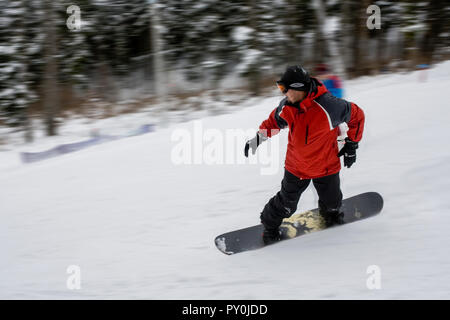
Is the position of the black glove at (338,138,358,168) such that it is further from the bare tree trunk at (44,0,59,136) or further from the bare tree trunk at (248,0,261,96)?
the bare tree trunk at (248,0,261,96)

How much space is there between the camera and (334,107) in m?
2.96

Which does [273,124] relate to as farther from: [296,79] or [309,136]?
[296,79]

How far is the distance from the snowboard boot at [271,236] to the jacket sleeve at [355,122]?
1002mm

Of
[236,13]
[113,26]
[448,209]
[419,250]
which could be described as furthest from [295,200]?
[113,26]

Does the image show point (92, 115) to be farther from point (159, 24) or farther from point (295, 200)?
point (295, 200)

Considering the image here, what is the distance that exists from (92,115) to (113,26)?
2918 millimetres

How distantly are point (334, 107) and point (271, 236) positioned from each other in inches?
48.5

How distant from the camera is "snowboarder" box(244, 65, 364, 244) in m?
2.89

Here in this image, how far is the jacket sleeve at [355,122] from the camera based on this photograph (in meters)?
3.07

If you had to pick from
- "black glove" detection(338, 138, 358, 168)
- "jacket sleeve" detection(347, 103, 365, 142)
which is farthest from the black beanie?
"black glove" detection(338, 138, 358, 168)

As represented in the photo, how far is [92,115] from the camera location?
12.4m

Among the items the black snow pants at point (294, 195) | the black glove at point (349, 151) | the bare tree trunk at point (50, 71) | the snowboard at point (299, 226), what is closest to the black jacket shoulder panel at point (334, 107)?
the black glove at point (349, 151)

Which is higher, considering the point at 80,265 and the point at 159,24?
the point at 159,24

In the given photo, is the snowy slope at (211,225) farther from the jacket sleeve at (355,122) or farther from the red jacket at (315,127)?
the jacket sleeve at (355,122)
